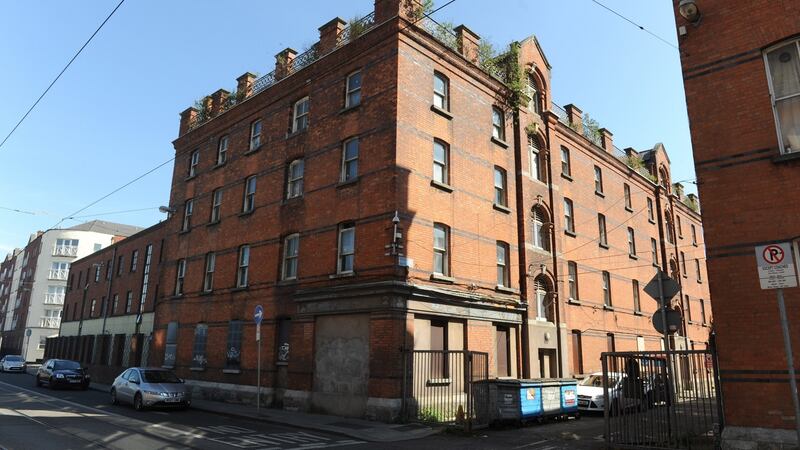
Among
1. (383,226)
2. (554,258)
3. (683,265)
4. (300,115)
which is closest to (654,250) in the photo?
(683,265)

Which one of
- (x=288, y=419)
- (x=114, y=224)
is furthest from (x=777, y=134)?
(x=114, y=224)

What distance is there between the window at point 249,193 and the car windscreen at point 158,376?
306 inches

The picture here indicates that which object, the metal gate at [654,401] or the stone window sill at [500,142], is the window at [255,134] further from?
the metal gate at [654,401]

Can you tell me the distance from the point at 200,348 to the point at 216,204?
7.07 meters

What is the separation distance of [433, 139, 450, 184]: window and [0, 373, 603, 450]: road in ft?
29.0

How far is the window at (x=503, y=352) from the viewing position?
19.4 m

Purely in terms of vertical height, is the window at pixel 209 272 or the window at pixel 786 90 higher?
the window at pixel 786 90

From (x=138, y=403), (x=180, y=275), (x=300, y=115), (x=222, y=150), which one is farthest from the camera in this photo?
(x=180, y=275)

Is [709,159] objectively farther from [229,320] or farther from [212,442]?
[229,320]

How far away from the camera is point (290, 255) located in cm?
2047

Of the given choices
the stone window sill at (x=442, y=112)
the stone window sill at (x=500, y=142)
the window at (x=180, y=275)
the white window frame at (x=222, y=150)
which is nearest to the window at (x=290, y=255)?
the stone window sill at (x=442, y=112)

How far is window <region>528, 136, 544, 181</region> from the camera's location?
23.8 metres

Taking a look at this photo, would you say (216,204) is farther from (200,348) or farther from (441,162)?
(441,162)

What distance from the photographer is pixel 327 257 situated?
18.4m
